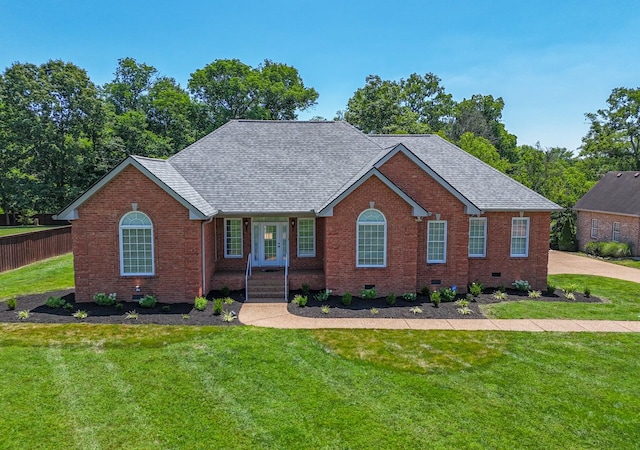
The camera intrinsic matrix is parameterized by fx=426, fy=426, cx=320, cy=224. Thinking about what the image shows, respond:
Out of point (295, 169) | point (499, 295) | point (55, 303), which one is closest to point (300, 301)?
point (295, 169)

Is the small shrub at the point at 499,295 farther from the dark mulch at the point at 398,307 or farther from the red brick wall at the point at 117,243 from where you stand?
the red brick wall at the point at 117,243

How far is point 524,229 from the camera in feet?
63.9

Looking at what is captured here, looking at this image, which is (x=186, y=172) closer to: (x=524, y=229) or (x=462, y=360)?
(x=462, y=360)

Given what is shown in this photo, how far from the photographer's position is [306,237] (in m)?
19.5

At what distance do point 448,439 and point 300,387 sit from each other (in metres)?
3.31

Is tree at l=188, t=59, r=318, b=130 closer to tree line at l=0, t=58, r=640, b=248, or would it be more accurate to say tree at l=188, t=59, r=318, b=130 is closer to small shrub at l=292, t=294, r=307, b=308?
tree line at l=0, t=58, r=640, b=248

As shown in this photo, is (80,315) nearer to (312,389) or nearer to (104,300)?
(104,300)

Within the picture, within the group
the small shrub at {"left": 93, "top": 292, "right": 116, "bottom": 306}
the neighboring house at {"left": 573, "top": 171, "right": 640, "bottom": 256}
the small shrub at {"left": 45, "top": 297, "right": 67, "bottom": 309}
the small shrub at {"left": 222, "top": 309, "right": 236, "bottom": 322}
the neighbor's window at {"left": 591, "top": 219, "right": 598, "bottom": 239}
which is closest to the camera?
the small shrub at {"left": 222, "top": 309, "right": 236, "bottom": 322}

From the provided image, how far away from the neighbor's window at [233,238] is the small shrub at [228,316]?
4.73 m

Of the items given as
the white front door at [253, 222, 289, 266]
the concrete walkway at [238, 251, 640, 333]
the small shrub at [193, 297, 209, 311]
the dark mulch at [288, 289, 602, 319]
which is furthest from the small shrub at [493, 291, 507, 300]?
the small shrub at [193, 297, 209, 311]

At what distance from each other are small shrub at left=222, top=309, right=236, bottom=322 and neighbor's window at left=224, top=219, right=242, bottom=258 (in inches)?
186

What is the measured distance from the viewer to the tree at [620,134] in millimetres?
44219

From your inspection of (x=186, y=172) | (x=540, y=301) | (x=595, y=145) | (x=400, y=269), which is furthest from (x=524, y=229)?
(x=595, y=145)

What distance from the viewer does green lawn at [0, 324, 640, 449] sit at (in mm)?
7672
